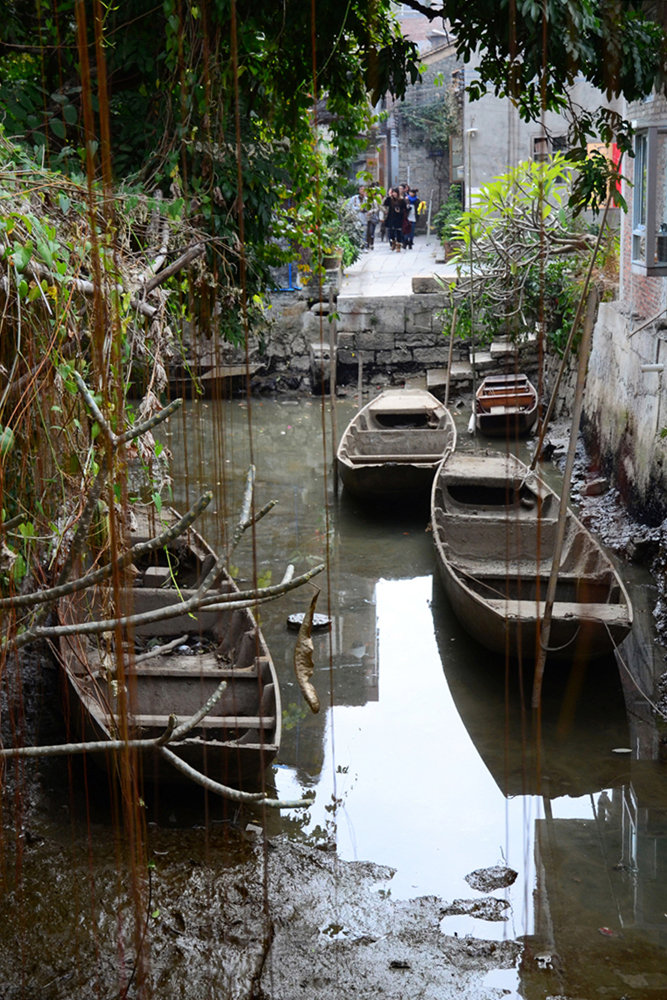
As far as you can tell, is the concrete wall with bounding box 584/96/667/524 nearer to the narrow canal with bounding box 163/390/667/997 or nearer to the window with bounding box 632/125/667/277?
the window with bounding box 632/125/667/277

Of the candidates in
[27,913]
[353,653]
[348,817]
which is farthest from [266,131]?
[27,913]

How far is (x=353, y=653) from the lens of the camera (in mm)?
6707

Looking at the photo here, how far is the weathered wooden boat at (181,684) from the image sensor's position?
4.21 m

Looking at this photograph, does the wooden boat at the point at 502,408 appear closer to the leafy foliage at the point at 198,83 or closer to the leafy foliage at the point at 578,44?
A: the leafy foliage at the point at 198,83

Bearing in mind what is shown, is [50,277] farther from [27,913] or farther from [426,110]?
[426,110]

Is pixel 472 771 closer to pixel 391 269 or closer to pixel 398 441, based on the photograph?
pixel 398 441

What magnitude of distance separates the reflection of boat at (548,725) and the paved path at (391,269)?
9.82m

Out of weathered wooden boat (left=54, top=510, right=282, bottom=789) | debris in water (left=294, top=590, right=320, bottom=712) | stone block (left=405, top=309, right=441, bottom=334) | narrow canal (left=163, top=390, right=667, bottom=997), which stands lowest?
narrow canal (left=163, top=390, right=667, bottom=997)

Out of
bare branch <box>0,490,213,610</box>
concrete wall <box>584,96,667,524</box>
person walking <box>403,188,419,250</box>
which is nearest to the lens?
bare branch <box>0,490,213,610</box>

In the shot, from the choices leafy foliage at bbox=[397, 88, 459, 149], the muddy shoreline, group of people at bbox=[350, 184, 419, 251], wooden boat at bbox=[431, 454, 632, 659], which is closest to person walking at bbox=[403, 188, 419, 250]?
group of people at bbox=[350, 184, 419, 251]

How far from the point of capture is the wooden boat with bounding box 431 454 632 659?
548 centimetres

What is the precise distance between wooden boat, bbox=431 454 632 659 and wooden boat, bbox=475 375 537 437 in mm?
2692

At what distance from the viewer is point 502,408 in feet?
40.9

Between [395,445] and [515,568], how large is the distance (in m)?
3.84
